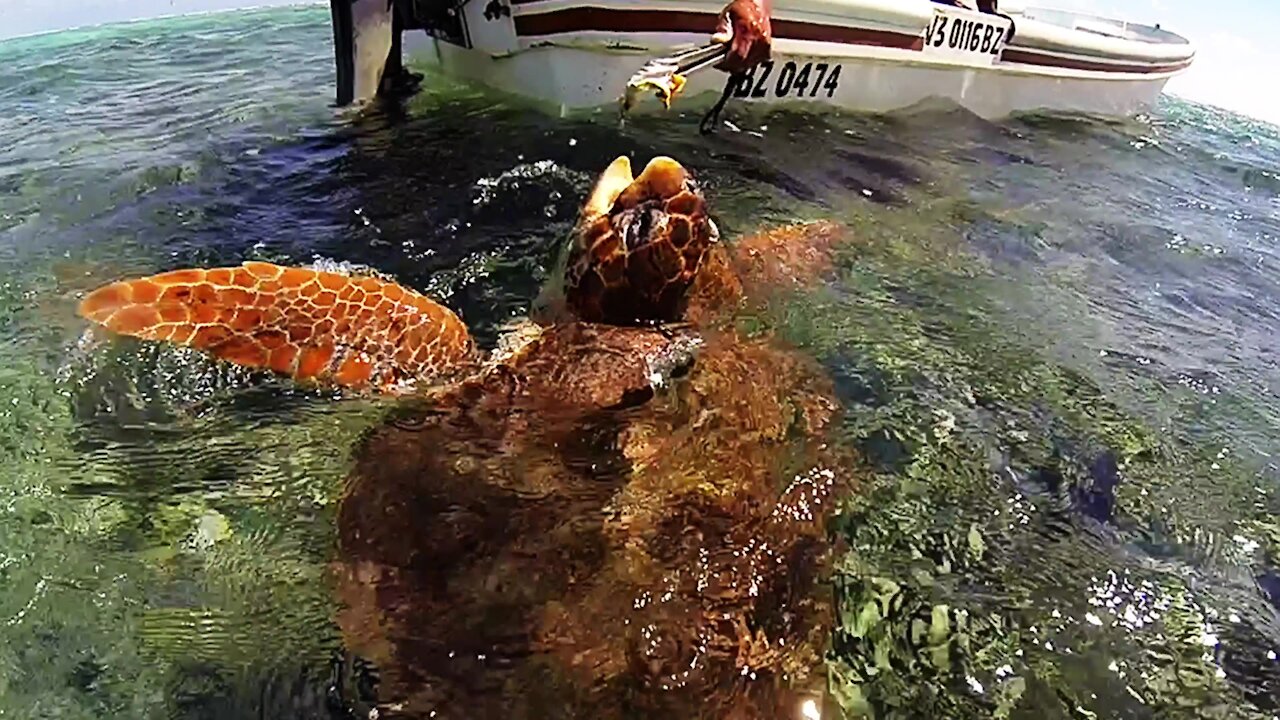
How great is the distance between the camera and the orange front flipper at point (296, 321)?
337 centimetres

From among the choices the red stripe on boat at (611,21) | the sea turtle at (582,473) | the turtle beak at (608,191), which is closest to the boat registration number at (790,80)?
the red stripe on boat at (611,21)

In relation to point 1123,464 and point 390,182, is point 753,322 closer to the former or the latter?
point 1123,464

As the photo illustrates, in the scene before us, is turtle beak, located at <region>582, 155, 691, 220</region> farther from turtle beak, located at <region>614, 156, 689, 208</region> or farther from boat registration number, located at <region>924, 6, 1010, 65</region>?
boat registration number, located at <region>924, 6, 1010, 65</region>

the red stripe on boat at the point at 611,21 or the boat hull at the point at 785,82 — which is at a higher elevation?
the red stripe on boat at the point at 611,21

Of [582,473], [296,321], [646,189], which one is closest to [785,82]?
[646,189]

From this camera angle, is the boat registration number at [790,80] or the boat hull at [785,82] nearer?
the boat hull at [785,82]

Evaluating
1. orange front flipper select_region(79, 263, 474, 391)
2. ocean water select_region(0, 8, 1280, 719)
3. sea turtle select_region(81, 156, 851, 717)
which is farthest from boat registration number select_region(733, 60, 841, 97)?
orange front flipper select_region(79, 263, 474, 391)

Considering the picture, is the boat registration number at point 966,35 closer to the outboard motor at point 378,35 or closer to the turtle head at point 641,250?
the outboard motor at point 378,35

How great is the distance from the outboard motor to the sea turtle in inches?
152

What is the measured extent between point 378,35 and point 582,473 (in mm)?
5463

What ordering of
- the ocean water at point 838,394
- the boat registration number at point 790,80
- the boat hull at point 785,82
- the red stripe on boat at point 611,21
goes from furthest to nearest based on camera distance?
the boat registration number at point 790,80 → the boat hull at point 785,82 → the red stripe on boat at point 611,21 → the ocean water at point 838,394

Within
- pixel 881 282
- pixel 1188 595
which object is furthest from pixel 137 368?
pixel 1188 595

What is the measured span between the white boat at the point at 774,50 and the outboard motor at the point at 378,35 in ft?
0.04

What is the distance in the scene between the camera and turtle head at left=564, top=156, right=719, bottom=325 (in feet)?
11.3
